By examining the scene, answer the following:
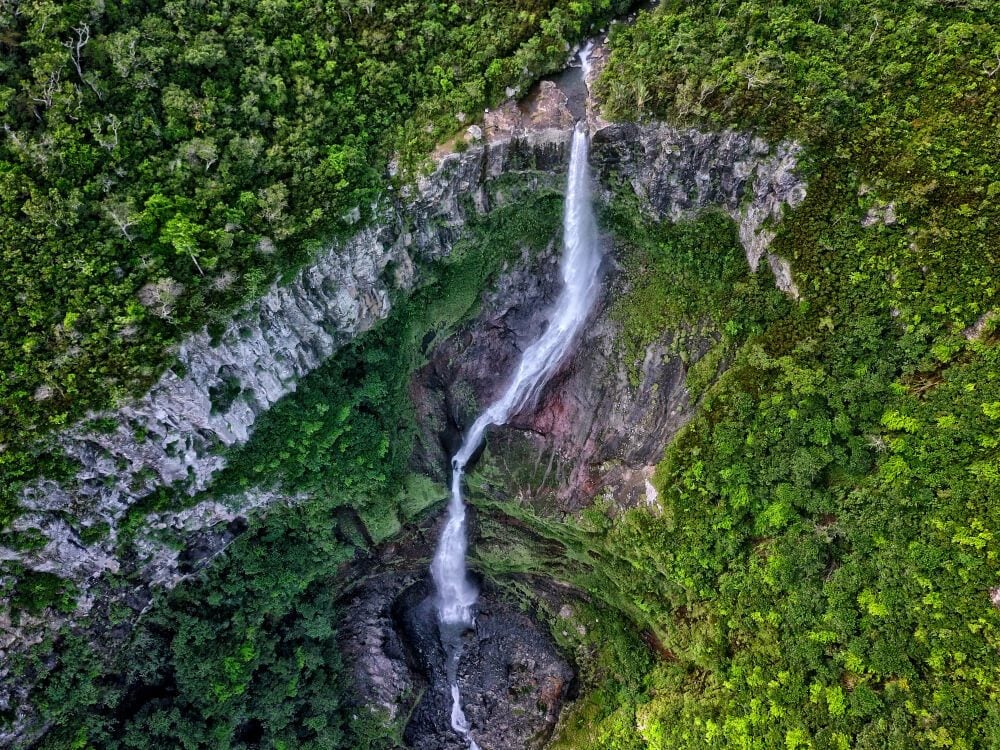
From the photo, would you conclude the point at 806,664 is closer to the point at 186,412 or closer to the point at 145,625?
the point at 186,412

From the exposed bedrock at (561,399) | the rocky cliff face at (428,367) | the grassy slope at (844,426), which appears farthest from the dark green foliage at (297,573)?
the grassy slope at (844,426)

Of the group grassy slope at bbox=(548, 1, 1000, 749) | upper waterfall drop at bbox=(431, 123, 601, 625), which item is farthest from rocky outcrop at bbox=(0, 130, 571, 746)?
grassy slope at bbox=(548, 1, 1000, 749)

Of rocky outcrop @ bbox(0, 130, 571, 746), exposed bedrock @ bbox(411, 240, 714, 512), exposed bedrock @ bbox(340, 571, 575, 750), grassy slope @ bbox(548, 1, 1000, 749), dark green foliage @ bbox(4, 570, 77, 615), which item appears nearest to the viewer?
A: grassy slope @ bbox(548, 1, 1000, 749)

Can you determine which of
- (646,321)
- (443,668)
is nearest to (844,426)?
(646,321)

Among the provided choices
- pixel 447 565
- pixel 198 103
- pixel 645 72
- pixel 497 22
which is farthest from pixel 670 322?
pixel 198 103

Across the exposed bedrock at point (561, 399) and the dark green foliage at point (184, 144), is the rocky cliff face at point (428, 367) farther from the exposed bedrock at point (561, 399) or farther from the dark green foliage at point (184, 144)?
the dark green foliage at point (184, 144)

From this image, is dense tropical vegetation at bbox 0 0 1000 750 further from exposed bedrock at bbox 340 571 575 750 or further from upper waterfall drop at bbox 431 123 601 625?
exposed bedrock at bbox 340 571 575 750

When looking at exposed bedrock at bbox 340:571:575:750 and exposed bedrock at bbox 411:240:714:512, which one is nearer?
exposed bedrock at bbox 411:240:714:512
